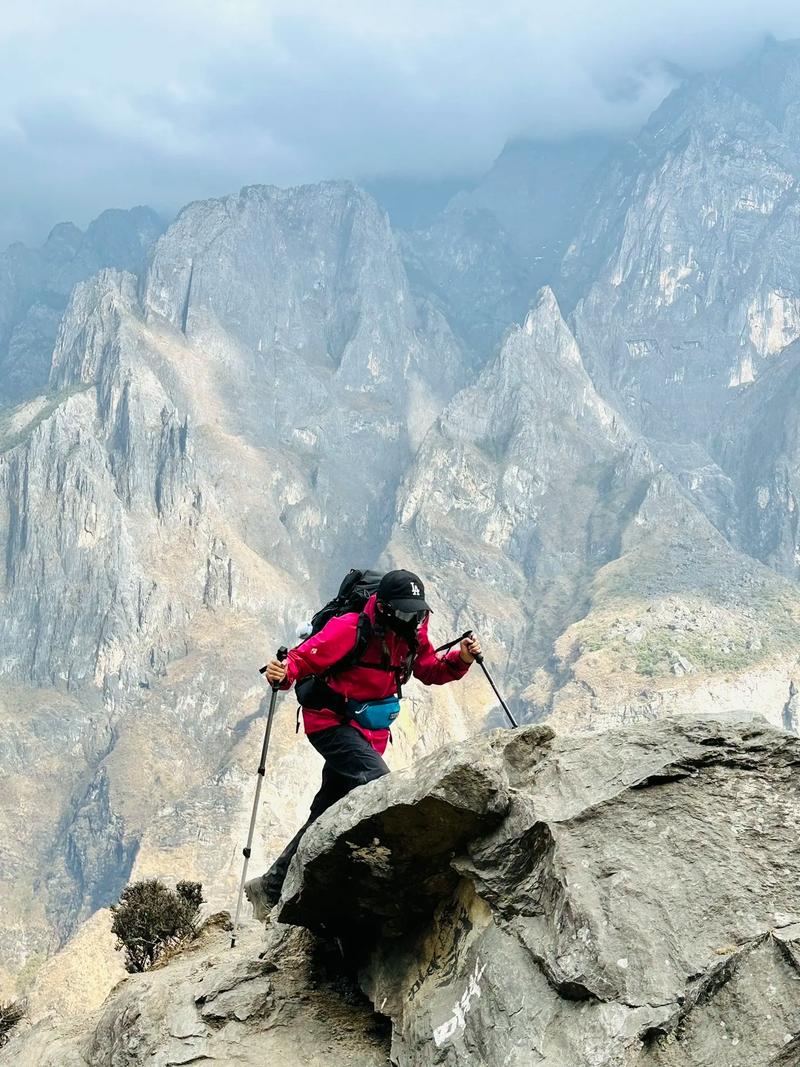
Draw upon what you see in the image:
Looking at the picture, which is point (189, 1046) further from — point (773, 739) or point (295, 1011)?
point (773, 739)

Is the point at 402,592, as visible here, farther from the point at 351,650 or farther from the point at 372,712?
the point at 372,712

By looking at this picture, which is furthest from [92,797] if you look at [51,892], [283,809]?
[283,809]

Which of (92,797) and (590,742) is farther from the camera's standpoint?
(92,797)

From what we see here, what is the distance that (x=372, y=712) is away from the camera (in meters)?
10.9

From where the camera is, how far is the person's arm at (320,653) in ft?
34.1

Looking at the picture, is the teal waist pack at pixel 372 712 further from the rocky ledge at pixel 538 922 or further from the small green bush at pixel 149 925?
the small green bush at pixel 149 925

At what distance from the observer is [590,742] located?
10.1 m

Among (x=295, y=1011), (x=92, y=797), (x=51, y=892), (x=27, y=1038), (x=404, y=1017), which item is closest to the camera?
(x=404, y=1017)

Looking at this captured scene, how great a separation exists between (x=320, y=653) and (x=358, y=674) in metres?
0.51

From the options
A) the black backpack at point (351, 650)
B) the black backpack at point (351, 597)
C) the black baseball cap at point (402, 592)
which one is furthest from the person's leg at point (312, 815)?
the black baseball cap at point (402, 592)

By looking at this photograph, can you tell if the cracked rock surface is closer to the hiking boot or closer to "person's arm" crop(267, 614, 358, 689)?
the hiking boot

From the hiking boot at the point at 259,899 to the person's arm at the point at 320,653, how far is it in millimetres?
4111

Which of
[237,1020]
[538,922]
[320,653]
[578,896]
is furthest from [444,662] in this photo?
[237,1020]

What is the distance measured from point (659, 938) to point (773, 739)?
2413mm
